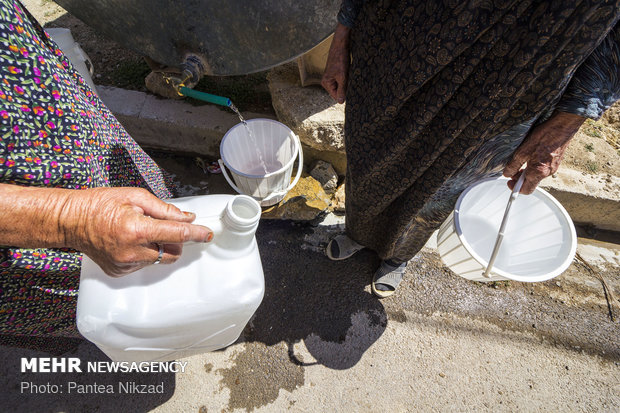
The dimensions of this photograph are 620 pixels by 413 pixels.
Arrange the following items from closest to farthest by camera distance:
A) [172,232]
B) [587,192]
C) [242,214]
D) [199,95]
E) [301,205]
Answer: [172,232]
[242,214]
[199,95]
[587,192]
[301,205]

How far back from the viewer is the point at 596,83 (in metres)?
0.92

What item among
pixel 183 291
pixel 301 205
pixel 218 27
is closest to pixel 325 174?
pixel 301 205

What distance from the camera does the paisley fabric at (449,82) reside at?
0.82 m

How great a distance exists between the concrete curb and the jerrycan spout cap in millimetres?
1567

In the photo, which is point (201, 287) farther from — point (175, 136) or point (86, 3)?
point (86, 3)

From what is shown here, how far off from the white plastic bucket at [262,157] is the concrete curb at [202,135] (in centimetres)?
26

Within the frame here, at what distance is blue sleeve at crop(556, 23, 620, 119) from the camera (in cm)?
88

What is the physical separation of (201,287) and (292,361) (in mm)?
1102

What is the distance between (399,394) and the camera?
5.94 feet

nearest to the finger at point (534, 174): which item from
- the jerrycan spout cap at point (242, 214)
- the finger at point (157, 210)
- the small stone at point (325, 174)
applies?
the jerrycan spout cap at point (242, 214)

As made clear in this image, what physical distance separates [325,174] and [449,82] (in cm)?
144

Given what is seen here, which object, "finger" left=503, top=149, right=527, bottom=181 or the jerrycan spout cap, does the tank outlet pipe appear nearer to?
the jerrycan spout cap

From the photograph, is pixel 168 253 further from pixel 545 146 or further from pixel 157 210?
pixel 545 146

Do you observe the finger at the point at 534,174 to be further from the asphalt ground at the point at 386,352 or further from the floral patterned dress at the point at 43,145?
the floral patterned dress at the point at 43,145
